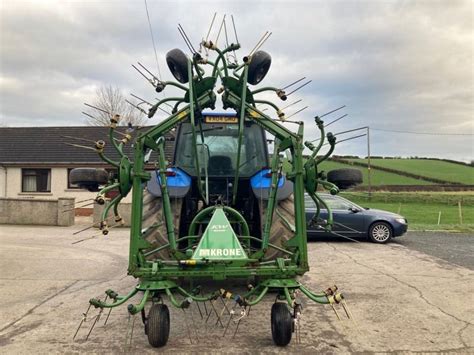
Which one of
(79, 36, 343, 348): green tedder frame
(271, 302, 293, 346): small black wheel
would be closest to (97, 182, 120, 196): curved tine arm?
(79, 36, 343, 348): green tedder frame

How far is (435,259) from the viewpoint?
8.35 meters

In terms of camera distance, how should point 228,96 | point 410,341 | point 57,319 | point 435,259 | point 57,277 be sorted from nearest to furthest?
point 410,341, point 228,96, point 57,319, point 57,277, point 435,259

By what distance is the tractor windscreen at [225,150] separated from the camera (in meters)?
5.58

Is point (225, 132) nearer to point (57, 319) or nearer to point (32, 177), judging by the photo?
point (57, 319)

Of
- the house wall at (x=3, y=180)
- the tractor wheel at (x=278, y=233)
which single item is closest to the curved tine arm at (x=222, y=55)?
the tractor wheel at (x=278, y=233)

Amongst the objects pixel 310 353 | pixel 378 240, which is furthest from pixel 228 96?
pixel 378 240

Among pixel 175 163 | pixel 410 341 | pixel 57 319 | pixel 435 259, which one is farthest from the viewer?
pixel 435 259

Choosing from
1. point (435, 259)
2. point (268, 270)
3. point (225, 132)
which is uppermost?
point (225, 132)

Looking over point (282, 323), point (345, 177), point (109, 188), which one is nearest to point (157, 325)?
point (282, 323)

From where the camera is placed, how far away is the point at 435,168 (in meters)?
49.1

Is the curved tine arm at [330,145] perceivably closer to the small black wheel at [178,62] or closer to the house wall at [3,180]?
the small black wheel at [178,62]

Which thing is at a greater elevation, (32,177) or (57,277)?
(32,177)

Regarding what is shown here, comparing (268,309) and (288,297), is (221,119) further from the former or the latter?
(288,297)

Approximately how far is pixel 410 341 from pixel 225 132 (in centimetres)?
339
